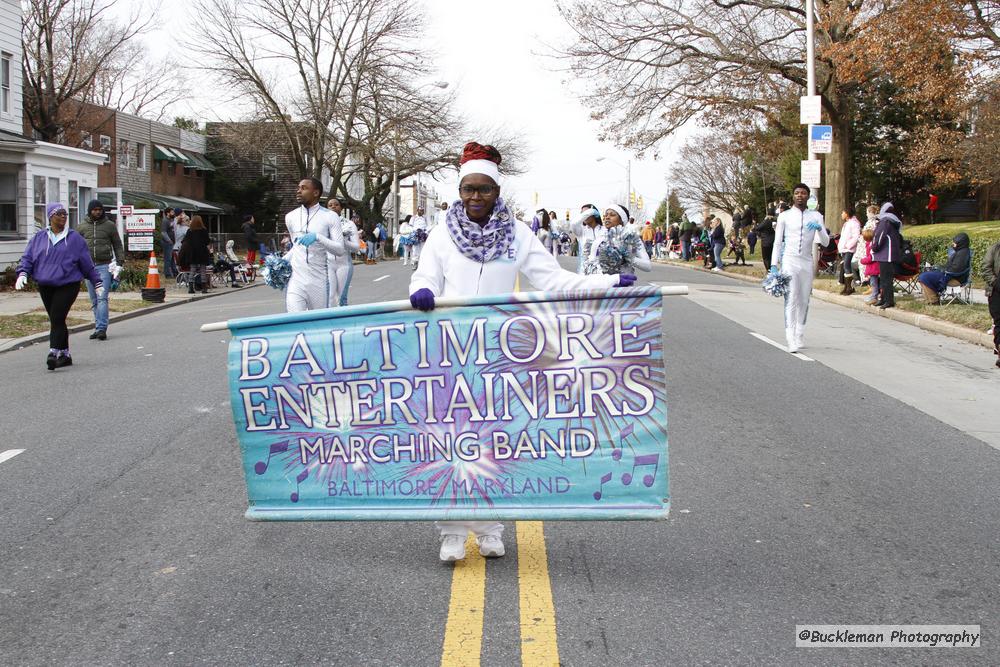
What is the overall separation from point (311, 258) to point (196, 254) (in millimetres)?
14902

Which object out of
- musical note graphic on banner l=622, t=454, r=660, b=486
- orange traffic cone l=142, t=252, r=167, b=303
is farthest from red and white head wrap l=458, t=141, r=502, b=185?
orange traffic cone l=142, t=252, r=167, b=303

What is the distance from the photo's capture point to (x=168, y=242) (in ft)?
87.7

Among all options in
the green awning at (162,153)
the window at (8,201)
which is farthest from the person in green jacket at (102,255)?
the green awning at (162,153)

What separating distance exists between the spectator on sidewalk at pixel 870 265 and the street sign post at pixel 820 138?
4375 millimetres

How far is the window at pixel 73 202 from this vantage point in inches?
1070

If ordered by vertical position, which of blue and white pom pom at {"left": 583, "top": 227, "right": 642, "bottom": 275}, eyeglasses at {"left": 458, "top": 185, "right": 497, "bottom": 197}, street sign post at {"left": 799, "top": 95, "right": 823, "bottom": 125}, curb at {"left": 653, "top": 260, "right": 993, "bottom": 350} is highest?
street sign post at {"left": 799, "top": 95, "right": 823, "bottom": 125}

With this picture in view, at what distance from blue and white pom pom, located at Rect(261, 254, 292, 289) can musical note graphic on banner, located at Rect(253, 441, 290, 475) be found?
5.07 metres

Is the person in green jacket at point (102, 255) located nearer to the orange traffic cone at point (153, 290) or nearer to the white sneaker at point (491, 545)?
the orange traffic cone at point (153, 290)

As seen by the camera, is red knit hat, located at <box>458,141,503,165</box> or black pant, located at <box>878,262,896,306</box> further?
black pant, located at <box>878,262,896,306</box>

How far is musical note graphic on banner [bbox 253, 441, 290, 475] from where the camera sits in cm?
471

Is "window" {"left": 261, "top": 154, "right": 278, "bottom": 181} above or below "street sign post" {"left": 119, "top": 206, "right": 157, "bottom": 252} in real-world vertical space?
above

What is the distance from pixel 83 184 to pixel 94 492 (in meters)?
24.0

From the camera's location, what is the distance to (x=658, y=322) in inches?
174

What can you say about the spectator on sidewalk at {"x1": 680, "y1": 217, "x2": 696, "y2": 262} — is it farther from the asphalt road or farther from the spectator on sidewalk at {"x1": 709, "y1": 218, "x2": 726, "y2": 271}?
the asphalt road
